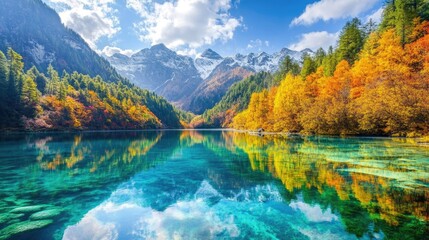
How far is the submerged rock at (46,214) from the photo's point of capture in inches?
369

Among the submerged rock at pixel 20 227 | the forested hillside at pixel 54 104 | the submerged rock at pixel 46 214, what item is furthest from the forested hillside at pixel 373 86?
the forested hillside at pixel 54 104

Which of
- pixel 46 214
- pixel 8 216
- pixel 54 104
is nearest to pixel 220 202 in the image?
pixel 46 214

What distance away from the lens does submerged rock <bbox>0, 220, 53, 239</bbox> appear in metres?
7.86

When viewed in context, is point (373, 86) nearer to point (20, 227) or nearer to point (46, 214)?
point (46, 214)

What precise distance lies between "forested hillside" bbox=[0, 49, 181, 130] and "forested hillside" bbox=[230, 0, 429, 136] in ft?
229

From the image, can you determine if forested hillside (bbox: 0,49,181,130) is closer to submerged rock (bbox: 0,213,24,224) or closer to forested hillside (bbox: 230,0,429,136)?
forested hillside (bbox: 230,0,429,136)

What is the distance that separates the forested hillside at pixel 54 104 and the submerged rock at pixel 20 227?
7880 centimetres

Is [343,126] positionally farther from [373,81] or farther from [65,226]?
[65,226]

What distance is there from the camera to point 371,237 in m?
7.64

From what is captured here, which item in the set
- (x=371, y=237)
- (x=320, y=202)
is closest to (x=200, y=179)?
(x=320, y=202)

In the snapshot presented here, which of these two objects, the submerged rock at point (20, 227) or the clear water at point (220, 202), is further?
the clear water at point (220, 202)

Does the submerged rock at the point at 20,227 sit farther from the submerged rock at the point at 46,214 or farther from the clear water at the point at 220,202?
the submerged rock at the point at 46,214

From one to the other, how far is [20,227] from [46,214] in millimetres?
1346

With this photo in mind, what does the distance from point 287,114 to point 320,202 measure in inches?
2307
